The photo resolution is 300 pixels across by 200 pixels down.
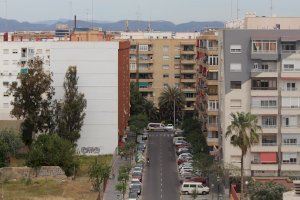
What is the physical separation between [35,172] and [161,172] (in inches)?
491

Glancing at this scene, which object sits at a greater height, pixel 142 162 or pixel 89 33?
pixel 89 33

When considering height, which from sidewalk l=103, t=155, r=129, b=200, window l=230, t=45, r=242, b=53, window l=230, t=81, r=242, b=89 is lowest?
sidewalk l=103, t=155, r=129, b=200

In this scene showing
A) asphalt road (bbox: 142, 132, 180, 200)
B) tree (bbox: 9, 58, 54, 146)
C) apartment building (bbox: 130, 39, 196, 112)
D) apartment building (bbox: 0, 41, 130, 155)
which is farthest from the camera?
apartment building (bbox: 130, 39, 196, 112)

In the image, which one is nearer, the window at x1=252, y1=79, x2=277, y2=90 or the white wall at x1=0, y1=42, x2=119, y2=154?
the window at x1=252, y1=79, x2=277, y2=90

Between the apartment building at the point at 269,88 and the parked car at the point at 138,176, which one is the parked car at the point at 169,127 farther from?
the apartment building at the point at 269,88

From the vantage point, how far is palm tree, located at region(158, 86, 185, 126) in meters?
118

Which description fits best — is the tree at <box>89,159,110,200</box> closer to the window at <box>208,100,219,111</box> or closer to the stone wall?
the stone wall

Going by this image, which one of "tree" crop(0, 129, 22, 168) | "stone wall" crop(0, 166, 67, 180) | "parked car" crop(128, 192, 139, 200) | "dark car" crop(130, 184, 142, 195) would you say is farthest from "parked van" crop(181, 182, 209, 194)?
"tree" crop(0, 129, 22, 168)

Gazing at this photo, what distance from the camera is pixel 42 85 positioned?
284ft

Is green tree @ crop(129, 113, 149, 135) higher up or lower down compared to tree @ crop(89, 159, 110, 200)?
higher up

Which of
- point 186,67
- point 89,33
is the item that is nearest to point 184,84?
point 186,67

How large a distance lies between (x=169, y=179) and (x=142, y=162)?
806cm

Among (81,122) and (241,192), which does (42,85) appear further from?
(241,192)

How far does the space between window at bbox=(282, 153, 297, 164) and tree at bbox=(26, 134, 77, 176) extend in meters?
20.0
